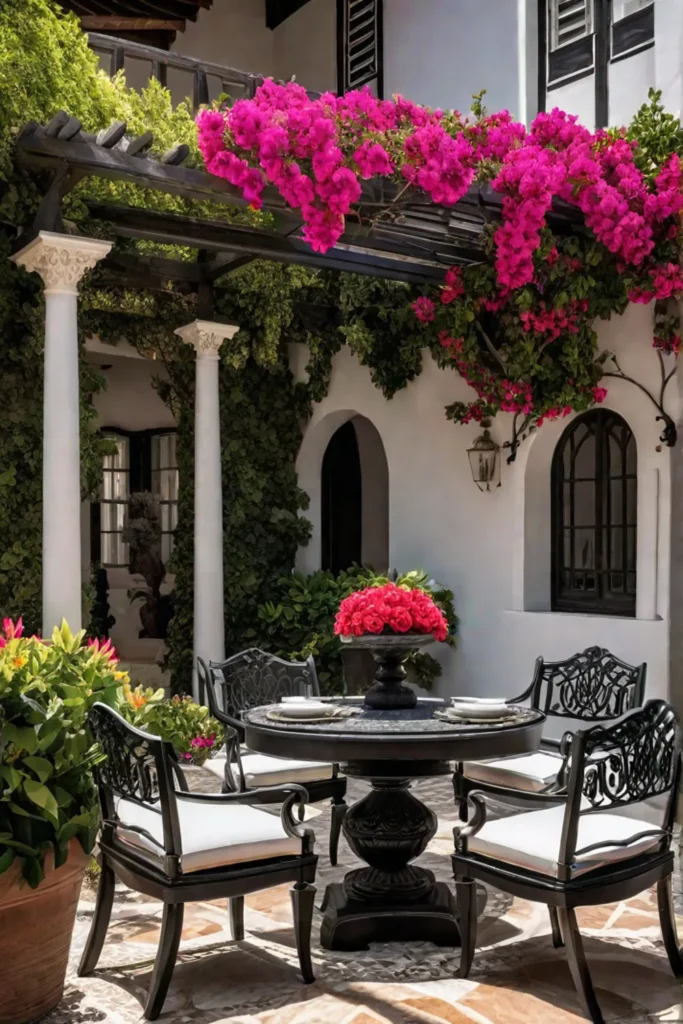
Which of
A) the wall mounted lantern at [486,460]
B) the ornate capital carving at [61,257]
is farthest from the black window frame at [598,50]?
the ornate capital carving at [61,257]

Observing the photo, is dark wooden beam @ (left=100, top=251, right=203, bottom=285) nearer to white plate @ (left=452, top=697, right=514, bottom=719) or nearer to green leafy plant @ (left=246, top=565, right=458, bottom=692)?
green leafy plant @ (left=246, top=565, right=458, bottom=692)

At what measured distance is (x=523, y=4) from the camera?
26.5 ft

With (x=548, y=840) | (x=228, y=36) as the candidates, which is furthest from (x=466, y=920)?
(x=228, y=36)

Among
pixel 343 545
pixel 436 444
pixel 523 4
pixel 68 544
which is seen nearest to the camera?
pixel 68 544

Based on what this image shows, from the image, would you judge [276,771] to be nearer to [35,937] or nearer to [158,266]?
[35,937]

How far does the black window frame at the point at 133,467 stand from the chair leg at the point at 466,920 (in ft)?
32.8

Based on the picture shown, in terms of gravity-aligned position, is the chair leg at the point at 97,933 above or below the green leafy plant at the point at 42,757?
below

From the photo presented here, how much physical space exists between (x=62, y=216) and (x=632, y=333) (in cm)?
398

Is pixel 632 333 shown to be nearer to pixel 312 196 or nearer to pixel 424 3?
pixel 312 196

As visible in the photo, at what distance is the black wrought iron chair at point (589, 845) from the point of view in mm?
3387

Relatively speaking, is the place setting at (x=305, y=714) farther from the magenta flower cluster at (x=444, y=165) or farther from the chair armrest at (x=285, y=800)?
the magenta flower cluster at (x=444, y=165)

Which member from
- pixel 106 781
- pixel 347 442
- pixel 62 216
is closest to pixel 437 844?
pixel 106 781

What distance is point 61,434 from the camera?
6.59 m

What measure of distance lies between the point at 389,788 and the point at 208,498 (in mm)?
4548
